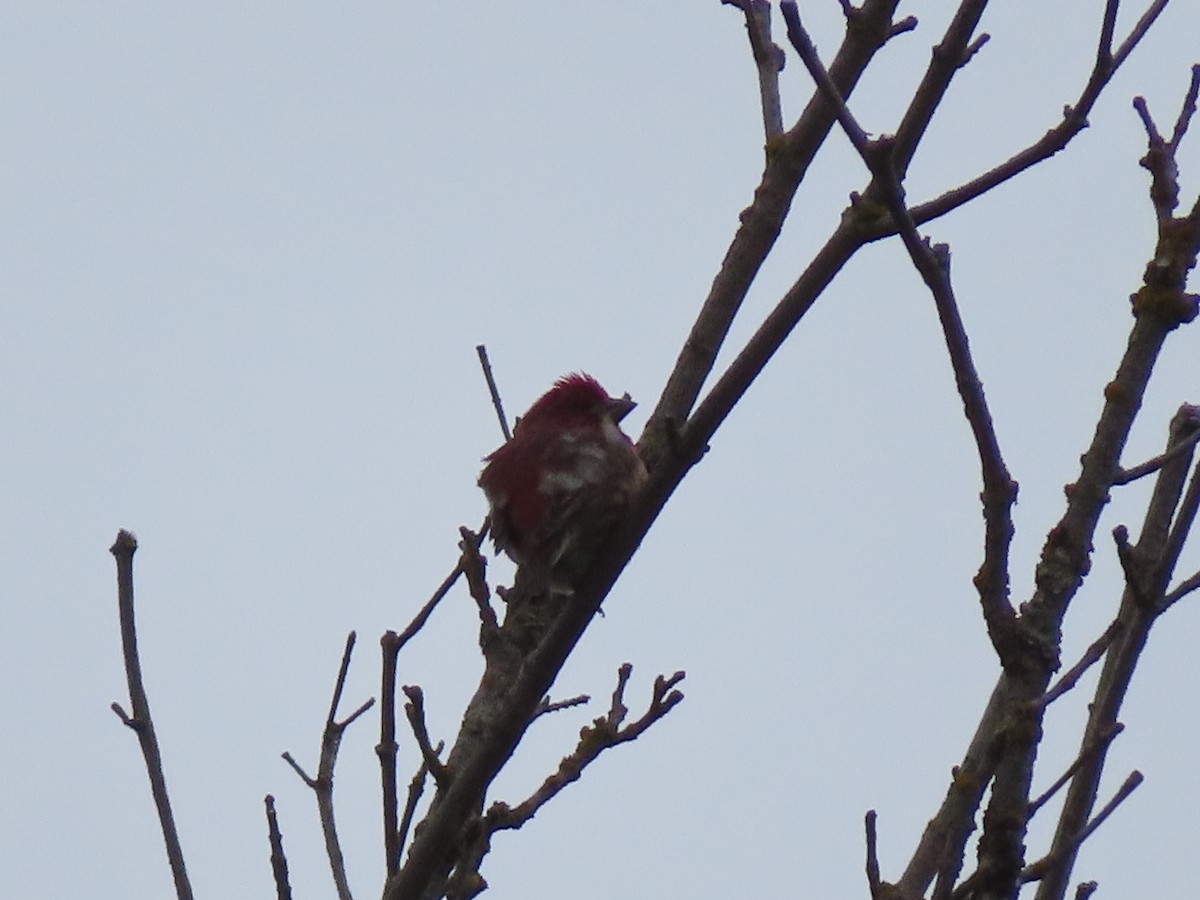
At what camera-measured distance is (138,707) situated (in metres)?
3.41

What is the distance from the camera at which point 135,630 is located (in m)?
3.35

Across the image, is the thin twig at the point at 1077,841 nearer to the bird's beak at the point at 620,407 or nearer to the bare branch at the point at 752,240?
the bare branch at the point at 752,240

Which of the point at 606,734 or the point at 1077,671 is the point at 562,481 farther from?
the point at 1077,671

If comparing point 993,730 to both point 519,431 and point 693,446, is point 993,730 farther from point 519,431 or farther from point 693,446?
point 519,431

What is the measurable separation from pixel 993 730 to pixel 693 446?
0.75 metres

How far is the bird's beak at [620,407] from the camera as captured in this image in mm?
5797

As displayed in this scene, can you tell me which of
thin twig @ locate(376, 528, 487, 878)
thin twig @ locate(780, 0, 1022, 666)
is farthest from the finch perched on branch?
thin twig @ locate(780, 0, 1022, 666)

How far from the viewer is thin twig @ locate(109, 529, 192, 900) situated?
130 inches

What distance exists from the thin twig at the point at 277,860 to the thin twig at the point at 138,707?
17 cm

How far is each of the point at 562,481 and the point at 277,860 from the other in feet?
6.22

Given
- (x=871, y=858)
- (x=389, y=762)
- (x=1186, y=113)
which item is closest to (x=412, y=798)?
(x=389, y=762)

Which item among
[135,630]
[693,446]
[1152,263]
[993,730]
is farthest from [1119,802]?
[135,630]

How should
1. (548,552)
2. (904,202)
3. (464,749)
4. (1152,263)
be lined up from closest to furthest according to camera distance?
(904,202) < (1152,263) < (464,749) < (548,552)

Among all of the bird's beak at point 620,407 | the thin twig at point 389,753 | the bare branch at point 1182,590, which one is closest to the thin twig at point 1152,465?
the bare branch at point 1182,590
